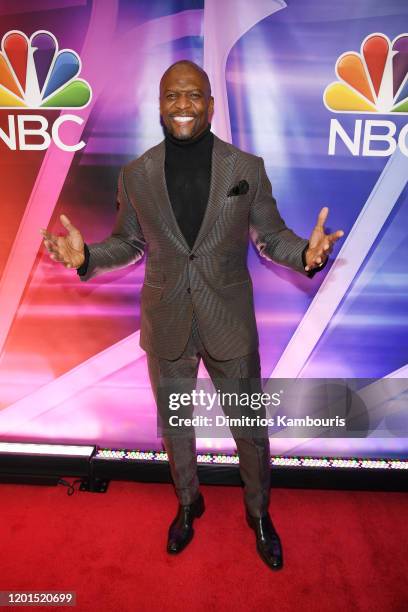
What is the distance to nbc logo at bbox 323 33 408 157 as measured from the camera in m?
2.40

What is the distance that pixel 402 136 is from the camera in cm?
251

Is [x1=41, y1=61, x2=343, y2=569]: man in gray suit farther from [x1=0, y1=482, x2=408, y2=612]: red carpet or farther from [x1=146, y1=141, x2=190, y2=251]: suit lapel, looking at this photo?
[x1=0, y1=482, x2=408, y2=612]: red carpet

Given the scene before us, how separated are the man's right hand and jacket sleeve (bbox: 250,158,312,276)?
28.7 inches

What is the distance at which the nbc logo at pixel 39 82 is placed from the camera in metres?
2.50

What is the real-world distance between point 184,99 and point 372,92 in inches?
39.2

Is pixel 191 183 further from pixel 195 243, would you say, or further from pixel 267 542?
pixel 267 542

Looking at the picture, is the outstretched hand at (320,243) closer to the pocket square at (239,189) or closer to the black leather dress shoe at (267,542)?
the pocket square at (239,189)

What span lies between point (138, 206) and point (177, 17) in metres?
0.98

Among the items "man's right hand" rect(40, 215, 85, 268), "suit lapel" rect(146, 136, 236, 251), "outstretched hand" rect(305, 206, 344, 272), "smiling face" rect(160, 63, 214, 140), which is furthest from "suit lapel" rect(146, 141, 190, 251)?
"outstretched hand" rect(305, 206, 344, 272)

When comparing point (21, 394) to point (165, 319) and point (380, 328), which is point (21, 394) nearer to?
point (165, 319)

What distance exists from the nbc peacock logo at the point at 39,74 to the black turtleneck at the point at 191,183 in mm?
784

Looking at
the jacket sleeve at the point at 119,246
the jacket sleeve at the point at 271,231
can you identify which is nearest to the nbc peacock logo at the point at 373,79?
the jacket sleeve at the point at 271,231

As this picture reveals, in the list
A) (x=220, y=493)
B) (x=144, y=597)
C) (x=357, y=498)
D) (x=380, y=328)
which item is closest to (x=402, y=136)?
(x=380, y=328)

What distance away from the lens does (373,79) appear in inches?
95.9
